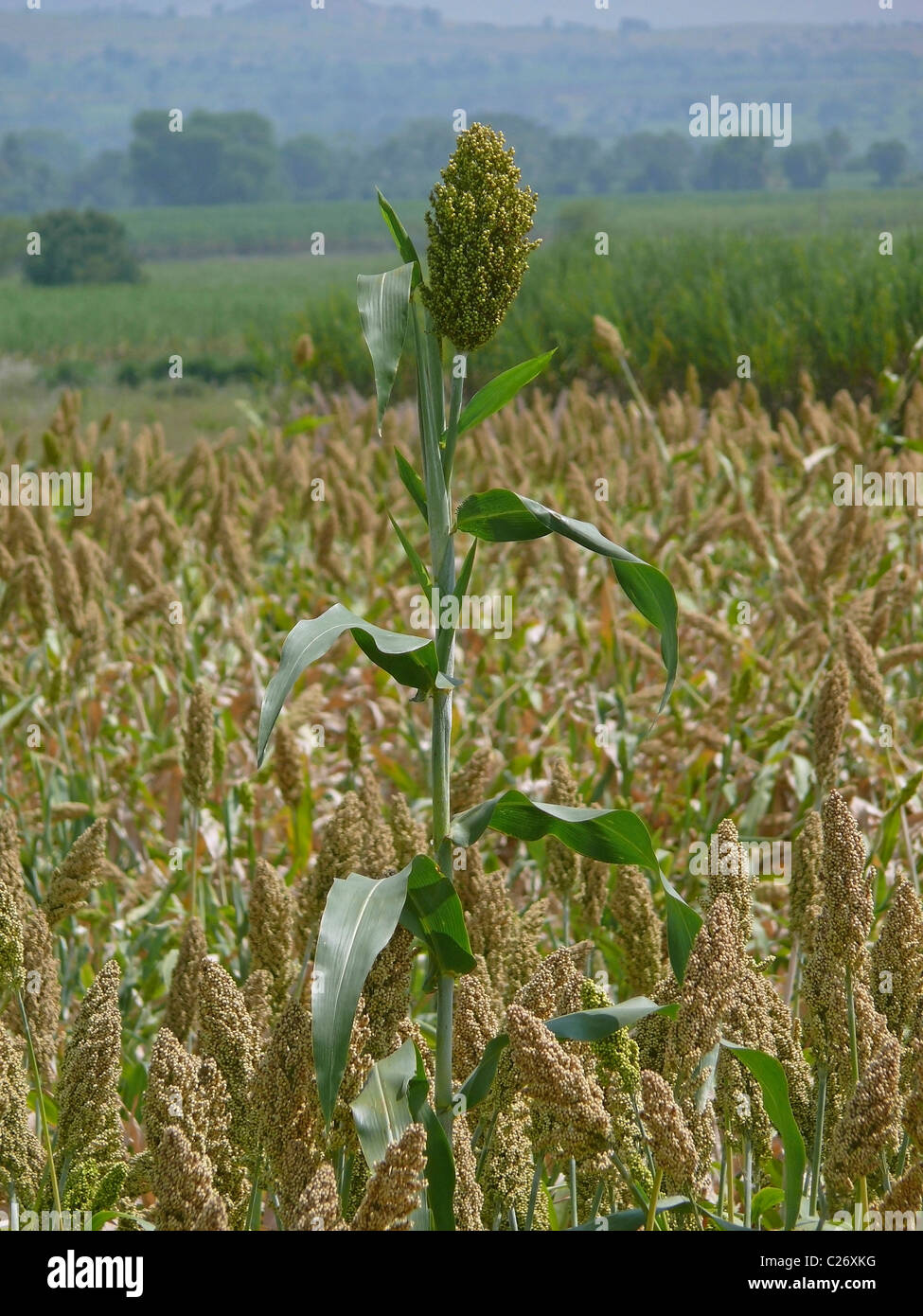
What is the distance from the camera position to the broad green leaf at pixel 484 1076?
100cm

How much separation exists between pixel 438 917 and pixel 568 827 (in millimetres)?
121

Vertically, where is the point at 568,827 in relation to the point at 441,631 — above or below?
below

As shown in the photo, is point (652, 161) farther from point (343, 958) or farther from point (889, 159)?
point (343, 958)

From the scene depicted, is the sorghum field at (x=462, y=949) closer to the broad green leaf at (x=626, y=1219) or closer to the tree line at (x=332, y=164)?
the broad green leaf at (x=626, y=1219)

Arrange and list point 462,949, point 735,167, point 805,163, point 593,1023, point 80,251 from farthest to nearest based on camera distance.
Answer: point 805,163
point 735,167
point 80,251
point 462,949
point 593,1023

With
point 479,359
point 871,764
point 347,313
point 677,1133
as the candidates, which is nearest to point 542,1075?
point 677,1133

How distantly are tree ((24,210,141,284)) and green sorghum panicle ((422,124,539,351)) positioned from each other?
52.1 ft

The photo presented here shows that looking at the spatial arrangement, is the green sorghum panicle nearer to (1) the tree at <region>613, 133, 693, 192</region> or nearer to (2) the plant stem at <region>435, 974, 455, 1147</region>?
(2) the plant stem at <region>435, 974, 455, 1147</region>

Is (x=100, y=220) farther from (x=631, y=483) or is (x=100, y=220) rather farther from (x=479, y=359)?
(x=631, y=483)

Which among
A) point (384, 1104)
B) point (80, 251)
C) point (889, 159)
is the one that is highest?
point (889, 159)

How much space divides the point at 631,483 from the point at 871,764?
5.80ft

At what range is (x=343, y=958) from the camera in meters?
0.87

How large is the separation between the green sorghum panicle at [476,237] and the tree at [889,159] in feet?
55.0

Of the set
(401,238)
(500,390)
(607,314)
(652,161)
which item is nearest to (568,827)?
(500,390)
